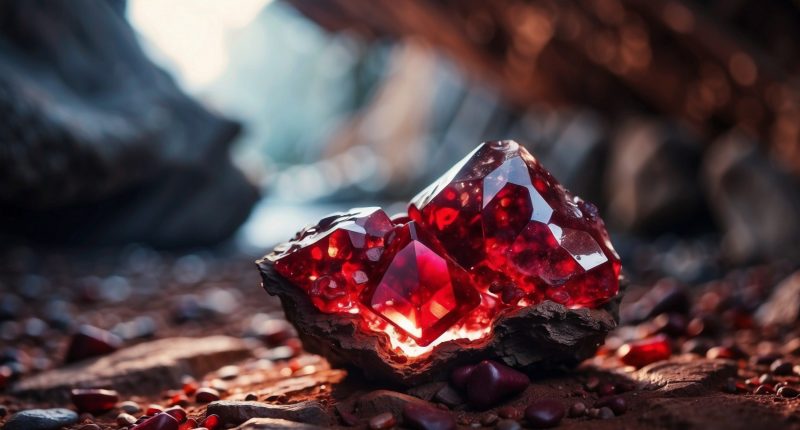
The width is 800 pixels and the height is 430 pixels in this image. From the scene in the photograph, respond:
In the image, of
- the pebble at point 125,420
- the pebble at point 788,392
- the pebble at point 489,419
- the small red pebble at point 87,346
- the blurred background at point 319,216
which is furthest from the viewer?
the blurred background at point 319,216

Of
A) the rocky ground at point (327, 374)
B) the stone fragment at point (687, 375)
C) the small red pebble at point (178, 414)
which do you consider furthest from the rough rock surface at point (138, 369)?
the stone fragment at point (687, 375)

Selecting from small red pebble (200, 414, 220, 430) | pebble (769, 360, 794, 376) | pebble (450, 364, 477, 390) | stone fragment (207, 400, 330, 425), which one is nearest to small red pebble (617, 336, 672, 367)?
pebble (769, 360, 794, 376)

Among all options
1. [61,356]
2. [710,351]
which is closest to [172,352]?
[61,356]

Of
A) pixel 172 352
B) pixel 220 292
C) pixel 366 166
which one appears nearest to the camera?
pixel 172 352

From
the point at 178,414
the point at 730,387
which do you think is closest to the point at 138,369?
the point at 178,414

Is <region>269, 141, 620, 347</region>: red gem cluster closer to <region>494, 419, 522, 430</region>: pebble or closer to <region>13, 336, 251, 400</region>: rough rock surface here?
<region>494, 419, 522, 430</region>: pebble

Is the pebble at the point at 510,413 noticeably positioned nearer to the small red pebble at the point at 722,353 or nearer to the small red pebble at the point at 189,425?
the small red pebble at the point at 189,425

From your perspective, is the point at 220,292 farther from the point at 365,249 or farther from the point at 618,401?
the point at 618,401
